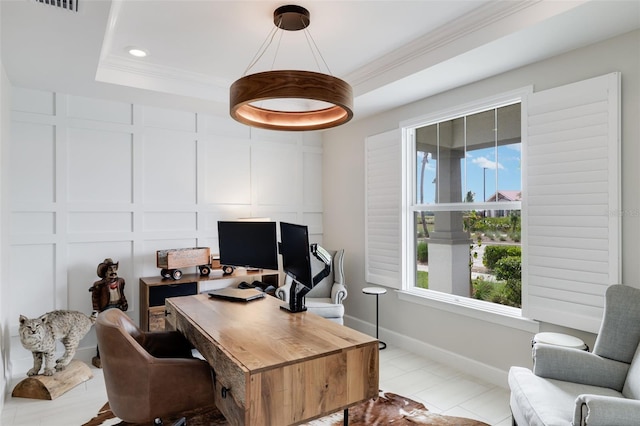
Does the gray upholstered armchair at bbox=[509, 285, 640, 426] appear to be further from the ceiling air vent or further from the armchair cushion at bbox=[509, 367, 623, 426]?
the ceiling air vent

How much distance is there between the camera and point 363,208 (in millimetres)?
4387

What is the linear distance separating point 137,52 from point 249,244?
5.93 ft

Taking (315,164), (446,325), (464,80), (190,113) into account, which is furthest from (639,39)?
(190,113)

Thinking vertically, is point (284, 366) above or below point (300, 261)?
below

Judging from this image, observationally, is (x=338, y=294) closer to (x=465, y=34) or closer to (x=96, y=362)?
(x=96, y=362)

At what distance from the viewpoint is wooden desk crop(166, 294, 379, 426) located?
151 centimetres

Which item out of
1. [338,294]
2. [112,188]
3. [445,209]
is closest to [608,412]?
[445,209]

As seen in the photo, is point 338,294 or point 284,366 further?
point 338,294

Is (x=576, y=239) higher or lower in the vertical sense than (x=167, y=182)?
lower

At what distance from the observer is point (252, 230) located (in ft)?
9.57

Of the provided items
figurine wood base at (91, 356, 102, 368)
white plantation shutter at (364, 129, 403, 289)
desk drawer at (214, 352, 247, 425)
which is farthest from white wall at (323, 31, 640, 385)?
figurine wood base at (91, 356, 102, 368)

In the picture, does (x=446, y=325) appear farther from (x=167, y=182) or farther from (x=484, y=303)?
(x=167, y=182)

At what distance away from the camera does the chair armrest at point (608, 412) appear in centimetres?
147

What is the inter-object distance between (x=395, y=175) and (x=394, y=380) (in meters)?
1.99
